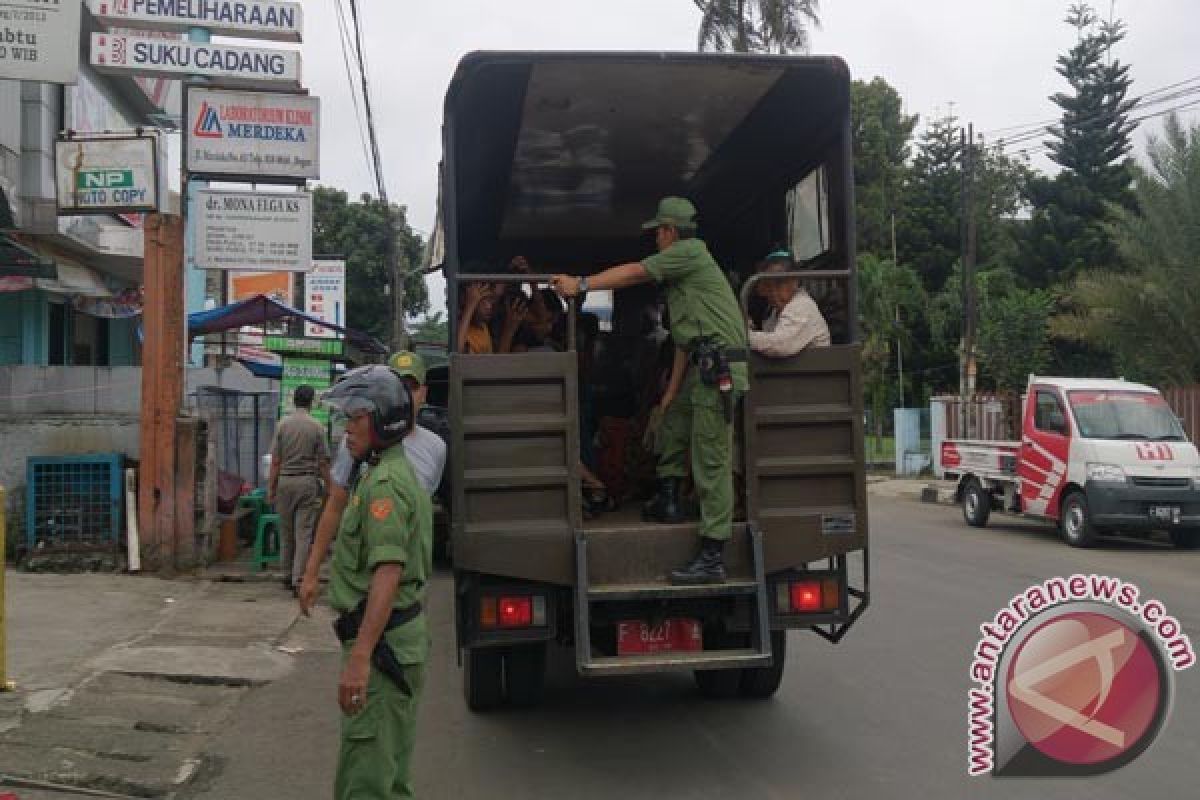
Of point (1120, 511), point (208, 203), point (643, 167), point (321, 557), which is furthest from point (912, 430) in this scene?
point (321, 557)

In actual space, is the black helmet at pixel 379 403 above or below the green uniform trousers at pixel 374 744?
above

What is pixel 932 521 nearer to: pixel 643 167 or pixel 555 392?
pixel 643 167

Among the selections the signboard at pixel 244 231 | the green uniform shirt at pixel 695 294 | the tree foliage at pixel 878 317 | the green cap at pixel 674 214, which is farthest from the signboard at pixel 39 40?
the tree foliage at pixel 878 317

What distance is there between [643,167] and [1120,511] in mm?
8839

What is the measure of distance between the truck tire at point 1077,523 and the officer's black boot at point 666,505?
382 inches

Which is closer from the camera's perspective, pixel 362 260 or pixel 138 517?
pixel 138 517

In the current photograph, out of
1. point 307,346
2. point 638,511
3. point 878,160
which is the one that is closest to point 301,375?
point 307,346

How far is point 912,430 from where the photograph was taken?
28.6m

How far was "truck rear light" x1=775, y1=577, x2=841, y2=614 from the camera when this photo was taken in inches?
214

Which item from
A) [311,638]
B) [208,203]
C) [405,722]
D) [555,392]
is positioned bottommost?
[311,638]

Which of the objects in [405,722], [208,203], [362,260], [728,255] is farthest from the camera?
[362,260]

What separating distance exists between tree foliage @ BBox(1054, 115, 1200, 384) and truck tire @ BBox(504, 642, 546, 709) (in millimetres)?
17369

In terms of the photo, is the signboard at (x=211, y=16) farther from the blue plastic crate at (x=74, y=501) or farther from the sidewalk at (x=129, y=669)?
the sidewalk at (x=129, y=669)

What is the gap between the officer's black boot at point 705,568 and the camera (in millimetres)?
5176
